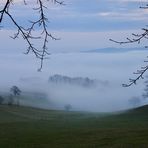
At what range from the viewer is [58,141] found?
35281 mm

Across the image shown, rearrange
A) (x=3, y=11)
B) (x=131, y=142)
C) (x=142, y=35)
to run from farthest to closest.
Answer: (x=131, y=142), (x=142, y=35), (x=3, y=11)

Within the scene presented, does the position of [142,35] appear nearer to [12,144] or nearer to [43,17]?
[43,17]

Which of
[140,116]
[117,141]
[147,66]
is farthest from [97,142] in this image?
[140,116]

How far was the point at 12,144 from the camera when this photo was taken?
35562 millimetres

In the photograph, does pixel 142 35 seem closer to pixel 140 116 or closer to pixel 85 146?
pixel 85 146

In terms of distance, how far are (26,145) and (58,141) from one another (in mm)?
2520

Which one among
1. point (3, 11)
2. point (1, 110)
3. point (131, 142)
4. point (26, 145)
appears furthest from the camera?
point (1, 110)

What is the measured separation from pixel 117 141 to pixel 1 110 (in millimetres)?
100311

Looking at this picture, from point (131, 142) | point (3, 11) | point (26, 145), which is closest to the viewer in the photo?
point (3, 11)

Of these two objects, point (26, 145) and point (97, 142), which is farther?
point (26, 145)

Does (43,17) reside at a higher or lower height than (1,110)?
higher

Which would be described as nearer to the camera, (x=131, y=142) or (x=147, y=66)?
(x=147, y=66)

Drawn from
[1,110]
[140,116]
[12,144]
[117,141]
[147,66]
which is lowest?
[1,110]

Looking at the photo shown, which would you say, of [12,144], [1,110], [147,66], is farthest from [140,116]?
[147,66]
